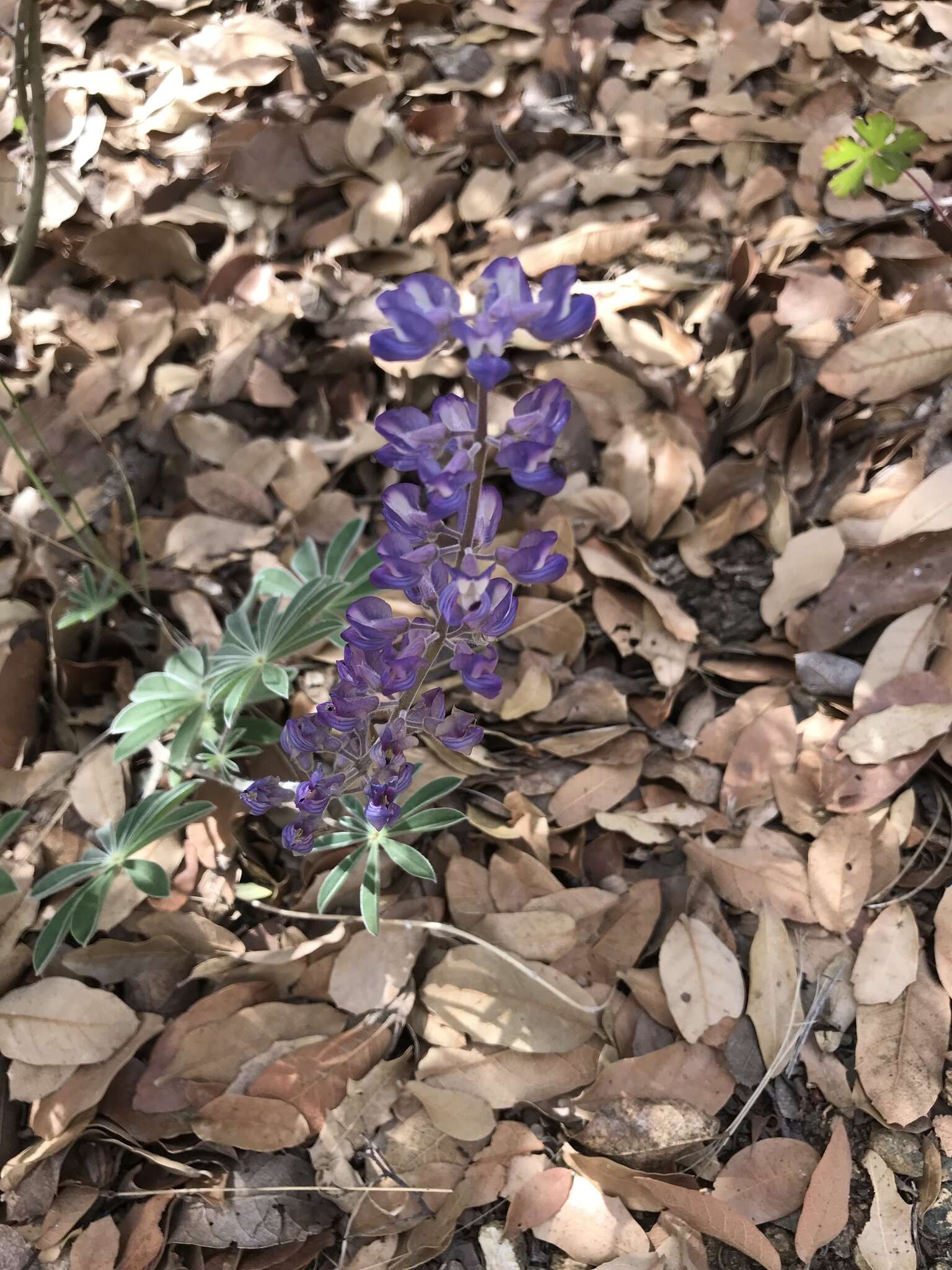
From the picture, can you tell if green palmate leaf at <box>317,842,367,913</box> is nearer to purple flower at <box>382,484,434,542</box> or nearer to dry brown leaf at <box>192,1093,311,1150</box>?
dry brown leaf at <box>192,1093,311,1150</box>

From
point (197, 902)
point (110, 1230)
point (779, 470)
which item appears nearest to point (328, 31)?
point (779, 470)

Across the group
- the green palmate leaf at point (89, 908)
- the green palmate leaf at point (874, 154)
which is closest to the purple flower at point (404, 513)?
the green palmate leaf at point (89, 908)

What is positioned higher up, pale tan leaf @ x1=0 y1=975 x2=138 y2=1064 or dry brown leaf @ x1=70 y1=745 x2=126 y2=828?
dry brown leaf @ x1=70 y1=745 x2=126 y2=828

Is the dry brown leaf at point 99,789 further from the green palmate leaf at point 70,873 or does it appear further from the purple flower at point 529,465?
the purple flower at point 529,465

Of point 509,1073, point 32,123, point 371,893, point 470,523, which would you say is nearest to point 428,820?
point 371,893

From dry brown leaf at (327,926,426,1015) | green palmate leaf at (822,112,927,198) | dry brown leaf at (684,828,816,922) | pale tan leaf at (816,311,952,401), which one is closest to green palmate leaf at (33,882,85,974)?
dry brown leaf at (327,926,426,1015)

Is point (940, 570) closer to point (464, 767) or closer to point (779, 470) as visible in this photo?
point (779, 470)
